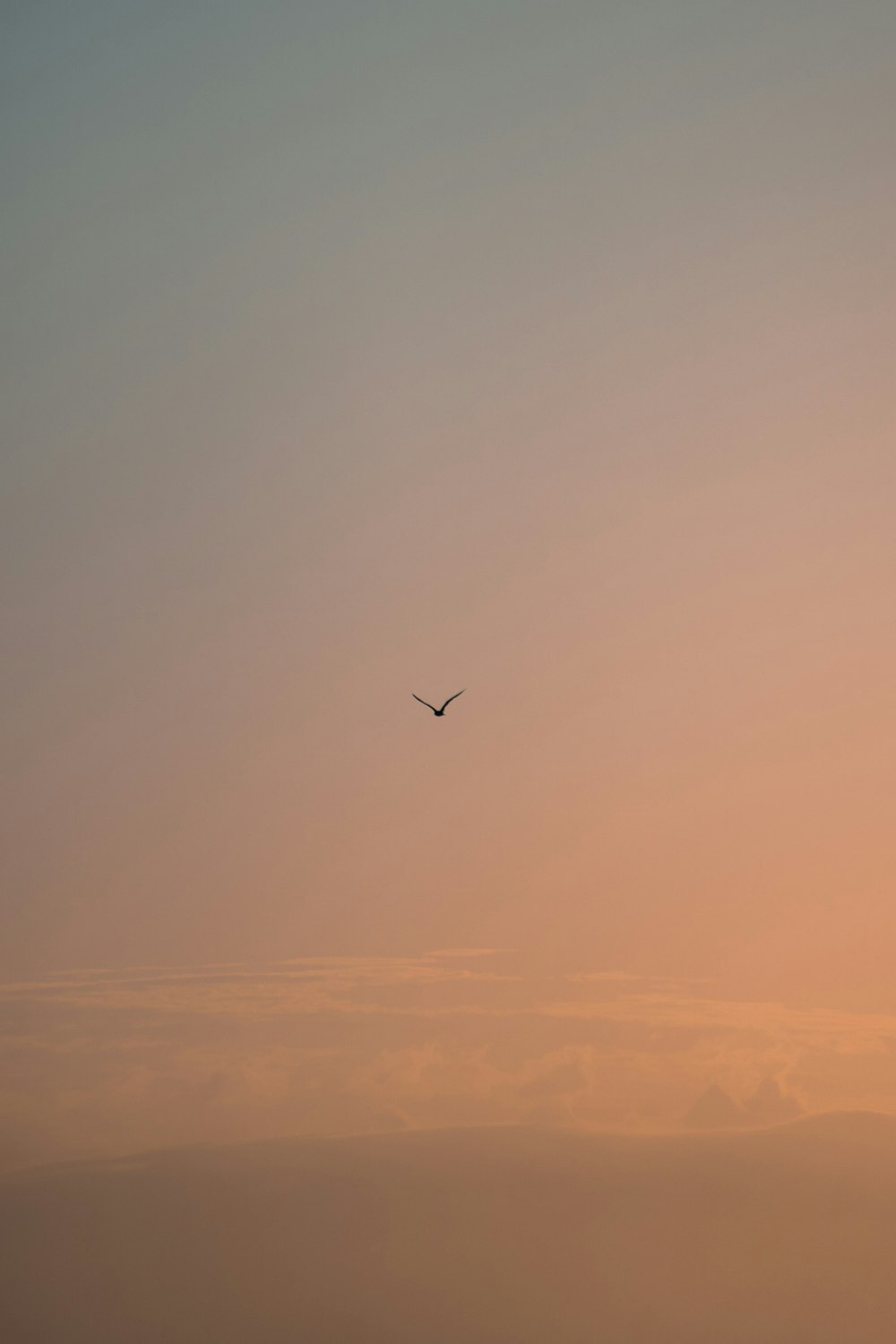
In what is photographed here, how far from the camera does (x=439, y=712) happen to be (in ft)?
421

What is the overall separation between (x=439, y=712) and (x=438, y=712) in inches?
67.3

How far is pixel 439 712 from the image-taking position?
4966 inches

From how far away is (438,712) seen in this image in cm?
12656

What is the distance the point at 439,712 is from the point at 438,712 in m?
0.46

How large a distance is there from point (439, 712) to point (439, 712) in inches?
83.9
